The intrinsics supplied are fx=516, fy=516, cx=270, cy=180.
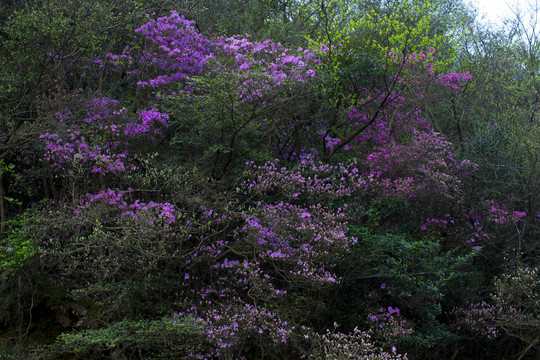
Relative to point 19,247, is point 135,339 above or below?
below

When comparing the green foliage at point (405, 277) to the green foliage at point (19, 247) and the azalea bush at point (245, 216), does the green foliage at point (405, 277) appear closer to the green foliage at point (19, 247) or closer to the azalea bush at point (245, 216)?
the azalea bush at point (245, 216)

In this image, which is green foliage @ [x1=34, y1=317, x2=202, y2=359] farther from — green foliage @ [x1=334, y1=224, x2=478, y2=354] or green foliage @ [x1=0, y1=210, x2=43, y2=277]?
green foliage @ [x1=334, y1=224, x2=478, y2=354]

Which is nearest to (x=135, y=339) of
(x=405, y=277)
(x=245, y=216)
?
(x=245, y=216)

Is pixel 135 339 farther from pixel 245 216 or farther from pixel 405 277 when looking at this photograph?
pixel 405 277

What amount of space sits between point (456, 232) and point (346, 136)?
2.50 metres

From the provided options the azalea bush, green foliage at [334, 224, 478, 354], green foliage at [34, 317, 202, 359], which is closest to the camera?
green foliage at [34, 317, 202, 359]

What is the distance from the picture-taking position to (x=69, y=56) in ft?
25.2

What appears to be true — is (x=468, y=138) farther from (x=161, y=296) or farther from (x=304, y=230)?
(x=161, y=296)

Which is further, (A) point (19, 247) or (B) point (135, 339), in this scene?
(A) point (19, 247)

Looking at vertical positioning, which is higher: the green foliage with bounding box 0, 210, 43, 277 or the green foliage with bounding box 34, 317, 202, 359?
the green foliage with bounding box 0, 210, 43, 277

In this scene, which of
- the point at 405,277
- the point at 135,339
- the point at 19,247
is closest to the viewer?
the point at 135,339

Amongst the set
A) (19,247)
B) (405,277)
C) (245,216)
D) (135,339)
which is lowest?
(135,339)

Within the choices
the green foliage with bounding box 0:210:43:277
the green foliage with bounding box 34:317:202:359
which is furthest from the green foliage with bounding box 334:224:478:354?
the green foliage with bounding box 0:210:43:277

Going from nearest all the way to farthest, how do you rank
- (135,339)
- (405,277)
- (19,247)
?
(135,339) < (19,247) < (405,277)
